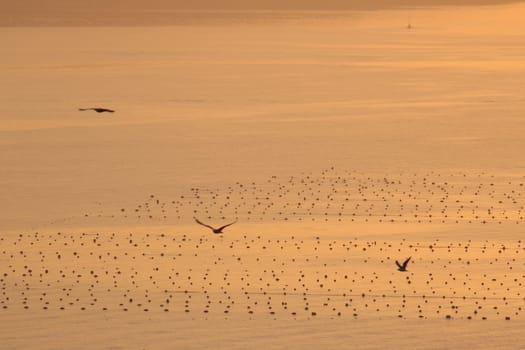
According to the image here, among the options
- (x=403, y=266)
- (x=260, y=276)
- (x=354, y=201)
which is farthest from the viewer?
(x=354, y=201)

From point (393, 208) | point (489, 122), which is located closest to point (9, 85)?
point (489, 122)

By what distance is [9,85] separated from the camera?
395ft

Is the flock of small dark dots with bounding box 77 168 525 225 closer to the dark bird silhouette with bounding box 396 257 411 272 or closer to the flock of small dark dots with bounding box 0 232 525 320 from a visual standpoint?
the flock of small dark dots with bounding box 0 232 525 320

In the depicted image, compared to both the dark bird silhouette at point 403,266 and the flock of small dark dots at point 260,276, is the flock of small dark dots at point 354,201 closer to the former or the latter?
the flock of small dark dots at point 260,276

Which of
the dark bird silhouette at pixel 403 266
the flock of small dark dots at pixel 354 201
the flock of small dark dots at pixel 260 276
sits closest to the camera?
the flock of small dark dots at pixel 260 276

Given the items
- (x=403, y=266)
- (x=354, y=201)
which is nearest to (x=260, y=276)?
(x=403, y=266)

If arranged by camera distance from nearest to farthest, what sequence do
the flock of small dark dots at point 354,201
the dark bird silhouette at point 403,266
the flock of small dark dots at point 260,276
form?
1. the flock of small dark dots at point 260,276
2. the dark bird silhouette at point 403,266
3. the flock of small dark dots at point 354,201

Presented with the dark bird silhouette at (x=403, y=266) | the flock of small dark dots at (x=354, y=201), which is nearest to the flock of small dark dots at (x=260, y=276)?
the dark bird silhouette at (x=403, y=266)

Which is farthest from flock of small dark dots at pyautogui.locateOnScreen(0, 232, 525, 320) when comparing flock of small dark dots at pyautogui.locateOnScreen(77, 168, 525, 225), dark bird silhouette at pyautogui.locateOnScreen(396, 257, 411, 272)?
flock of small dark dots at pyautogui.locateOnScreen(77, 168, 525, 225)

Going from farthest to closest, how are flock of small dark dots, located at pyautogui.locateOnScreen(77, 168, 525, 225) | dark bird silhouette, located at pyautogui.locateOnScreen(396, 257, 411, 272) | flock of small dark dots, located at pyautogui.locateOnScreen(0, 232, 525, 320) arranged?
flock of small dark dots, located at pyautogui.locateOnScreen(77, 168, 525, 225), dark bird silhouette, located at pyautogui.locateOnScreen(396, 257, 411, 272), flock of small dark dots, located at pyautogui.locateOnScreen(0, 232, 525, 320)

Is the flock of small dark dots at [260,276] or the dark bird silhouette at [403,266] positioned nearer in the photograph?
the flock of small dark dots at [260,276]

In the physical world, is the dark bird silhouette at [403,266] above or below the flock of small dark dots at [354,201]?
below

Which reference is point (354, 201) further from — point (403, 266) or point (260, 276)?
point (260, 276)

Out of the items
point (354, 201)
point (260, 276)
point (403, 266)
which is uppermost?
point (354, 201)
